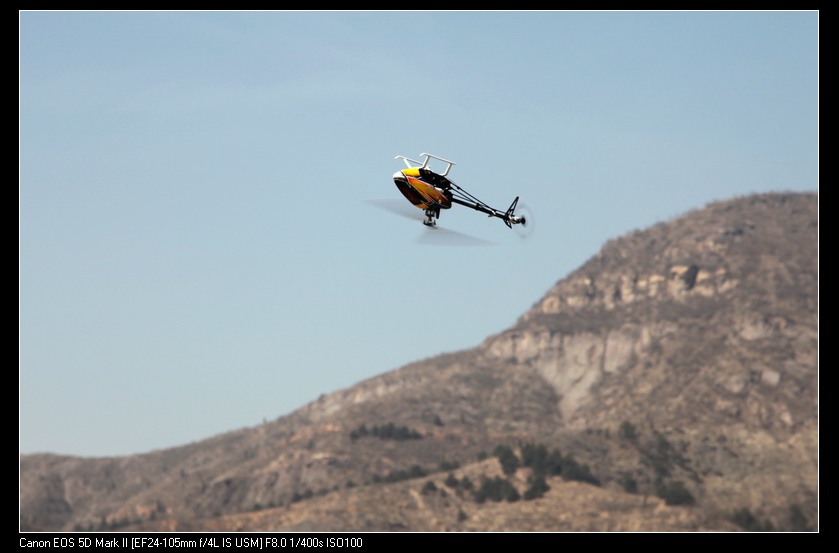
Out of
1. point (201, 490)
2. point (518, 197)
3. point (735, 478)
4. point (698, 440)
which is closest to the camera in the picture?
point (518, 197)

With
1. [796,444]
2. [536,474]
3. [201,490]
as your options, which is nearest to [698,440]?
[796,444]

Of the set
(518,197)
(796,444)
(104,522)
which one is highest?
(518,197)

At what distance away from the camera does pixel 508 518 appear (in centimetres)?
15500

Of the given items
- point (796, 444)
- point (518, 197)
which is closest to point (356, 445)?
point (796, 444)

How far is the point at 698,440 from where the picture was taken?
18038 cm

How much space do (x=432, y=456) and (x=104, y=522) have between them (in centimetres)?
4721

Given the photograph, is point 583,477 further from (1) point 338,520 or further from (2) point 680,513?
(1) point 338,520

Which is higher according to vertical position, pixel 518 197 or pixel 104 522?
pixel 518 197

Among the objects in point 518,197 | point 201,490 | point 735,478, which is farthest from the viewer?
point 201,490

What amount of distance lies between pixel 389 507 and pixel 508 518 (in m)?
14.6

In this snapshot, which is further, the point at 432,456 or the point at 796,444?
the point at 432,456

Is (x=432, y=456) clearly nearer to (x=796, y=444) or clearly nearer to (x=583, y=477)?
(x=583, y=477)

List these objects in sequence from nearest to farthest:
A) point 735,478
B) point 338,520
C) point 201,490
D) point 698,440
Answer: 1. point 338,520
2. point 735,478
3. point 698,440
4. point 201,490

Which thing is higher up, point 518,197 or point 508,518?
point 518,197
